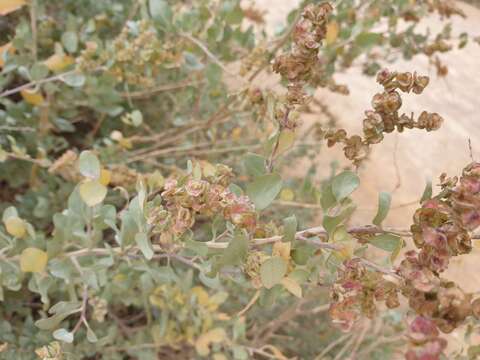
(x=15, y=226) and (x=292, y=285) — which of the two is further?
(x=15, y=226)

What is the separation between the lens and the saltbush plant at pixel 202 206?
15.5 inches

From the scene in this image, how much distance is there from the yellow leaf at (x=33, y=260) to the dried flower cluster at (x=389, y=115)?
292 mm

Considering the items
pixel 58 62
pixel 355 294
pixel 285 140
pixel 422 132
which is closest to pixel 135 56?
pixel 58 62

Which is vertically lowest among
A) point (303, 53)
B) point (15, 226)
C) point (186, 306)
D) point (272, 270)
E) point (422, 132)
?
point (422, 132)

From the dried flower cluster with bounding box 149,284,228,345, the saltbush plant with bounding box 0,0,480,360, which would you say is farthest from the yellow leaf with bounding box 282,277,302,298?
the dried flower cluster with bounding box 149,284,228,345

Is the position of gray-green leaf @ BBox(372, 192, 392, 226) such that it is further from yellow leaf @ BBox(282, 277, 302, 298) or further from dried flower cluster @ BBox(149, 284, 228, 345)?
dried flower cluster @ BBox(149, 284, 228, 345)

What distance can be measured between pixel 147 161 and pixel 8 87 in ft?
0.88

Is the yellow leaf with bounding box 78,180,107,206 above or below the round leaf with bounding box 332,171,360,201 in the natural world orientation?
below

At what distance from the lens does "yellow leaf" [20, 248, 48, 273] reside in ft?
1.85

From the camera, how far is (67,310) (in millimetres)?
562

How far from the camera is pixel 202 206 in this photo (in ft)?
1.29

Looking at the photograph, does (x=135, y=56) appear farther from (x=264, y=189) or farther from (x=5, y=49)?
(x=264, y=189)

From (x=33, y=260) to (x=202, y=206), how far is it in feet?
0.80

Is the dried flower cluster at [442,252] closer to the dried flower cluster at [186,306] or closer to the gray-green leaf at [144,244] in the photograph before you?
the gray-green leaf at [144,244]
